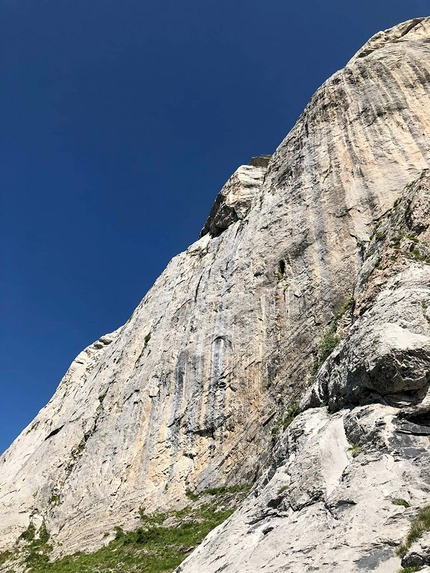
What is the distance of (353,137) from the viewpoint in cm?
2734

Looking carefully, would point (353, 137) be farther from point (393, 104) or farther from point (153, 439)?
point (153, 439)

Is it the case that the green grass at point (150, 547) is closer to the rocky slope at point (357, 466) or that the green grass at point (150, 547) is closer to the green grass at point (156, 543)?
the green grass at point (156, 543)

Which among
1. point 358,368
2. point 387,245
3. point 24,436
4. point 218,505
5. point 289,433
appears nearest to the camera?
point 358,368

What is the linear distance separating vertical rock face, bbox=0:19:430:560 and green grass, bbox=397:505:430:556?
39.9ft

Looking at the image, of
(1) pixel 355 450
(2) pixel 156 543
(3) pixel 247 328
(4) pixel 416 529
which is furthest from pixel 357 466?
(3) pixel 247 328

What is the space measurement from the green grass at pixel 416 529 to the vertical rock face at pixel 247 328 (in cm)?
1215

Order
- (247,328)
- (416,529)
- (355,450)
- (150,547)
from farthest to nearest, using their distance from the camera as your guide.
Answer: (247,328)
(150,547)
(355,450)
(416,529)

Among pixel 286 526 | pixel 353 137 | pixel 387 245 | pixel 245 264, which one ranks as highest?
pixel 353 137

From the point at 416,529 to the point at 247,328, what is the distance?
17900 mm

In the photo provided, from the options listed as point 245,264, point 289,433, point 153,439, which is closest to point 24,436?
point 153,439

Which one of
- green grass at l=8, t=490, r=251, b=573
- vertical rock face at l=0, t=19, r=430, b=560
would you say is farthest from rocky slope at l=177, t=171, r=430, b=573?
vertical rock face at l=0, t=19, r=430, b=560

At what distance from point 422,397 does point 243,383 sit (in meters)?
13.3

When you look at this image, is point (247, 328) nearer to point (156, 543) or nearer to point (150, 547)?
point (156, 543)

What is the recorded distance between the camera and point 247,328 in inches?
962
